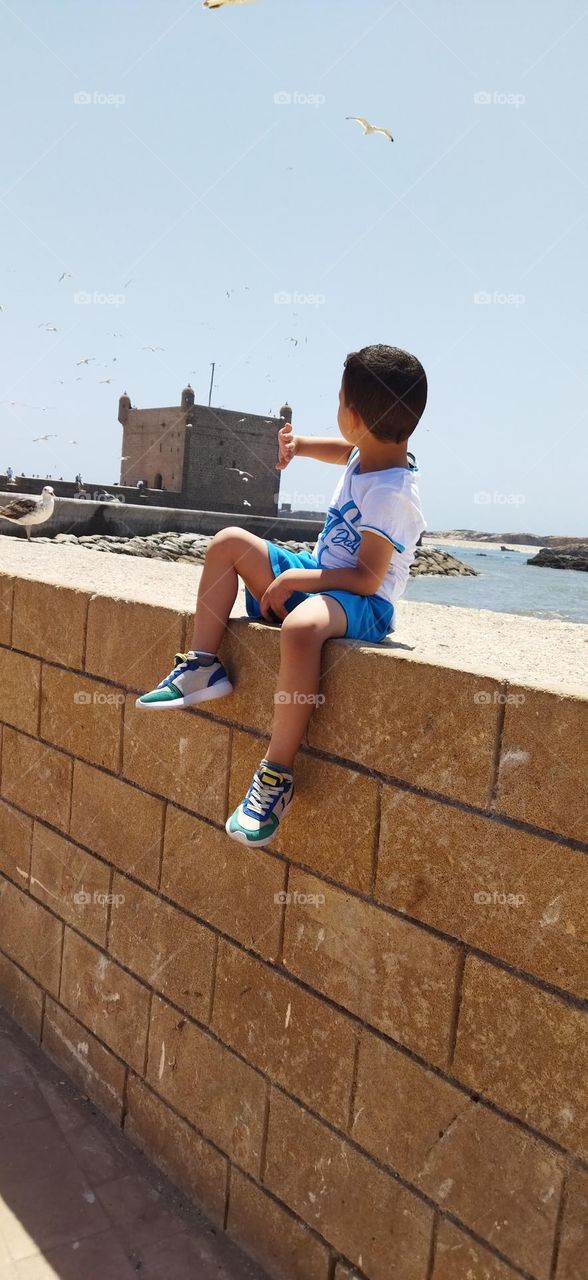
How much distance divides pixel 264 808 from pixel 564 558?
7830 cm

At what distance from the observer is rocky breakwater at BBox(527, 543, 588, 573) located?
240 ft

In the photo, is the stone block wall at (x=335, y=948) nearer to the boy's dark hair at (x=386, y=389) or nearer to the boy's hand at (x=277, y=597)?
the boy's hand at (x=277, y=597)

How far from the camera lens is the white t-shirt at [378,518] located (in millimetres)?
2496

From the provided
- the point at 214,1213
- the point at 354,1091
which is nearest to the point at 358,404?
the point at 354,1091

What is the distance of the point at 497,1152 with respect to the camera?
1935 mm

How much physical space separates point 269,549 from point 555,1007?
1436mm

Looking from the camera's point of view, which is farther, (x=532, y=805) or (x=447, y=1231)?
(x=447, y=1231)

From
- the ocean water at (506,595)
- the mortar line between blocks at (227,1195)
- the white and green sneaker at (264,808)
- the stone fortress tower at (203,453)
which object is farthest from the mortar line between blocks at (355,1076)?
the stone fortress tower at (203,453)

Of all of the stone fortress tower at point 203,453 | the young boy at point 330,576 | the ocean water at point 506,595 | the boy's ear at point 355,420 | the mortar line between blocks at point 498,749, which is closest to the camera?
the mortar line between blocks at point 498,749

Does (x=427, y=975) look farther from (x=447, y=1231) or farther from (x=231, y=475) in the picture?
(x=231, y=475)

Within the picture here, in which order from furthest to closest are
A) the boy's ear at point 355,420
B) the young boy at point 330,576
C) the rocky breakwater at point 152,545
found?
the rocky breakwater at point 152,545
the boy's ear at point 355,420
the young boy at point 330,576

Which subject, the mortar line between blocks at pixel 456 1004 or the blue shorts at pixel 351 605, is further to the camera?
the blue shorts at pixel 351 605

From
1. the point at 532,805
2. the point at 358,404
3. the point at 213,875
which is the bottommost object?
the point at 213,875

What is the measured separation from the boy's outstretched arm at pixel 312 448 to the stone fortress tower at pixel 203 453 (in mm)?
43296
